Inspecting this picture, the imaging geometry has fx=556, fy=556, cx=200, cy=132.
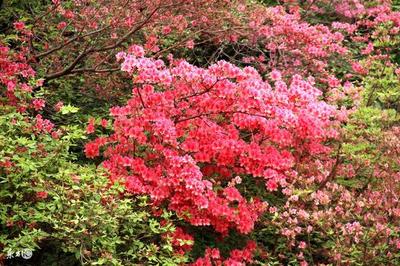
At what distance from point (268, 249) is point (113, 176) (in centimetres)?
172

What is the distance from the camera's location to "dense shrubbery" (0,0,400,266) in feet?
12.7

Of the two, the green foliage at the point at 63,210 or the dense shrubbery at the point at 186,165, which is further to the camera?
the dense shrubbery at the point at 186,165

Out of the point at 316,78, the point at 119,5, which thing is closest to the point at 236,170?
the point at 119,5

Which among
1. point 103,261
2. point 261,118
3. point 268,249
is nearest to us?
point 103,261

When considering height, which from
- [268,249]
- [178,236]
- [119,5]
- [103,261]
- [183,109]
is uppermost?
[119,5]

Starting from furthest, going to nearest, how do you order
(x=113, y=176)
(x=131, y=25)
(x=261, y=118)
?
(x=131, y=25), (x=261, y=118), (x=113, y=176)

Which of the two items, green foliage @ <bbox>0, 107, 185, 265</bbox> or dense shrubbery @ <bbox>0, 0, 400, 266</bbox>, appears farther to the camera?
dense shrubbery @ <bbox>0, 0, 400, 266</bbox>

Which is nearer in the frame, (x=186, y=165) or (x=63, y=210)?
(x=63, y=210)

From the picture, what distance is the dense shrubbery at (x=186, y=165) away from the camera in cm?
387

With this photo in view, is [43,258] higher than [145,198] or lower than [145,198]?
lower

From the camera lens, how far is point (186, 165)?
4.32 metres

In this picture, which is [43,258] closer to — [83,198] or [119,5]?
[83,198]

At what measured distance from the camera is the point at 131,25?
5.67 metres

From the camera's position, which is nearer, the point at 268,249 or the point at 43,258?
the point at 43,258
